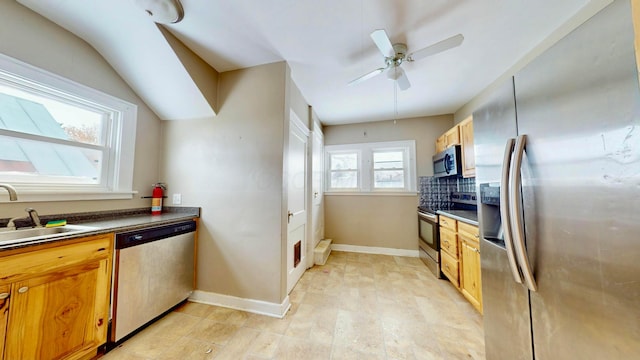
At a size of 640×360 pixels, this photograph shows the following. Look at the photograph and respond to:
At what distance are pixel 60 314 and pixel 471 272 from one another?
3264 mm

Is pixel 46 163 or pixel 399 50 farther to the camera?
pixel 399 50

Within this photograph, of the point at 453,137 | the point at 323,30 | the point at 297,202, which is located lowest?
the point at 297,202

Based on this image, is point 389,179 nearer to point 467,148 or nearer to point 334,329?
point 467,148

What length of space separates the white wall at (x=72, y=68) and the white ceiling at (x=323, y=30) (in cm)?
9

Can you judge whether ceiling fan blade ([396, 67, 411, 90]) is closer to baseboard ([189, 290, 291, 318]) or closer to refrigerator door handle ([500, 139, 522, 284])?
refrigerator door handle ([500, 139, 522, 284])

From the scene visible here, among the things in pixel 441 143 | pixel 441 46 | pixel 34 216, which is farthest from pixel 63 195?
pixel 441 143

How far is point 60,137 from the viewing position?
1.78 metres

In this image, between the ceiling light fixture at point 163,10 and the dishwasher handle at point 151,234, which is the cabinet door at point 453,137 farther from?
the dishwasher handle at point 151,234

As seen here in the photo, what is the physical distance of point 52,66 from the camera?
5.36ft

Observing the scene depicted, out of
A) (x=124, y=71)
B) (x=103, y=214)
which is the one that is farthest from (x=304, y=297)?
(x=124, y=71)

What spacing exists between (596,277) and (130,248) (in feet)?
8.41

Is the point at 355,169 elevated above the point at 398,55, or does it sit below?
below

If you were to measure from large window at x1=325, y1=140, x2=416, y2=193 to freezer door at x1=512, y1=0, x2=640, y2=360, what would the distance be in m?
3.08

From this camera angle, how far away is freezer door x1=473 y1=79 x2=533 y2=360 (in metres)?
0.92
